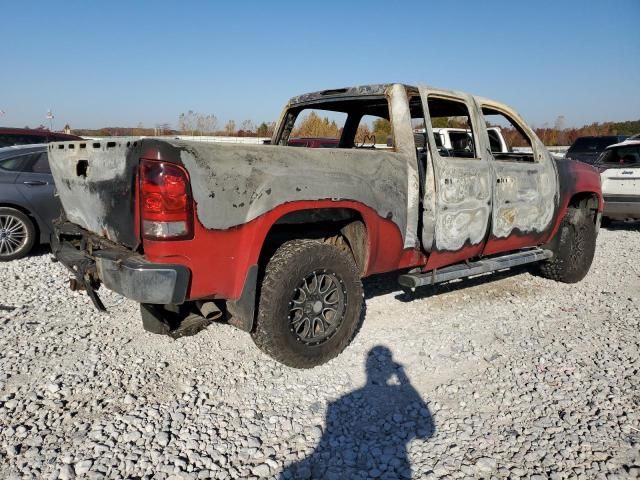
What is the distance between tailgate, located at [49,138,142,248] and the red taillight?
0.13 meters

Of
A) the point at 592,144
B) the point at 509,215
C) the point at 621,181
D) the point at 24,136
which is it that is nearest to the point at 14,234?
the point at 24,136

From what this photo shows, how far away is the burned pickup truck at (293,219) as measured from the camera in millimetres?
2516

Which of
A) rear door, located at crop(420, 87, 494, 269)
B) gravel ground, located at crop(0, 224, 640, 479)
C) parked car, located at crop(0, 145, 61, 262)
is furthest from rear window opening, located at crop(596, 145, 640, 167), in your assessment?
parked car, located at crop(0, 145, 61, 262)

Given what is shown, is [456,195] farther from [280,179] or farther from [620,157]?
[620,157]

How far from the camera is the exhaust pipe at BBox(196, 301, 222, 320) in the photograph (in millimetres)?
2957

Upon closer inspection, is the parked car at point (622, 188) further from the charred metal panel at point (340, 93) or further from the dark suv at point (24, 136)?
the dark suv at point (24, 136)

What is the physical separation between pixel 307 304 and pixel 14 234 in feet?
15.4

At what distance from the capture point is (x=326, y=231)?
3604mm

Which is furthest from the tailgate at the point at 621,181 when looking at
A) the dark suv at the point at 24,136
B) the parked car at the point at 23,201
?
the dark suv at the point at 24,136

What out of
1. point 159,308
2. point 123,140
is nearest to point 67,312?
point 159,308

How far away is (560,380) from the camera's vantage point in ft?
10.5

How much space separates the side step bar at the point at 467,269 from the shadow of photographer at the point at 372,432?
751 millimetres

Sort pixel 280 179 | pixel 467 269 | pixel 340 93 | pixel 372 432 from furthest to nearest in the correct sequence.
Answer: pixel 340 93
pixel 467 269
pixel 280 179
pixel 372 432

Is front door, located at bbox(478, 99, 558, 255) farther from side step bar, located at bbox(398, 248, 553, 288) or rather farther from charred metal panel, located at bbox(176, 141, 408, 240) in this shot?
charred metal panel, located at bbox(176, 141, 408, 240)
